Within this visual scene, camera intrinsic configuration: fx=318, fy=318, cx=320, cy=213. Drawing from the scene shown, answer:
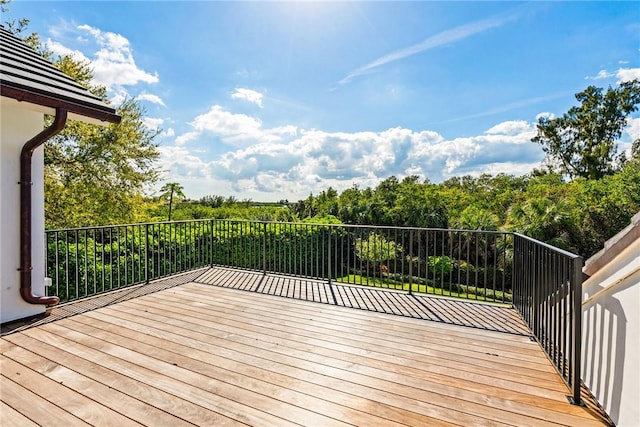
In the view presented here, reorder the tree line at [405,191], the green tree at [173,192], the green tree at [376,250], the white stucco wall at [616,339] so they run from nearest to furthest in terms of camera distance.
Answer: the white stucco wall at [616,339] < the green tree at [376,250] < the tree line at [405,191] < the green tree at [173,192]

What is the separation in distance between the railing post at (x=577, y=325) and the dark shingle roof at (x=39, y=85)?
4.59m

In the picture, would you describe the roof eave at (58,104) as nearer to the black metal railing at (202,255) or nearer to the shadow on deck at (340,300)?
the black metal railing at (202,255)

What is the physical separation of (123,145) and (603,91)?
2593 centimetres

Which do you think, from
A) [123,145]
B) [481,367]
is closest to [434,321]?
[481,367]

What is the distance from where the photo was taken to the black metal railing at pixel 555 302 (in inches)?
77.8

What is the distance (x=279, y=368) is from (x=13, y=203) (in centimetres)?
315

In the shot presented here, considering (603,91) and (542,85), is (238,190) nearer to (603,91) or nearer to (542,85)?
(542,85)

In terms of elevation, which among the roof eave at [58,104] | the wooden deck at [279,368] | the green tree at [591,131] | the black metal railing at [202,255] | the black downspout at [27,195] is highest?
the green tree at [591,131]

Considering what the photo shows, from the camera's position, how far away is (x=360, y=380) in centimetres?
224

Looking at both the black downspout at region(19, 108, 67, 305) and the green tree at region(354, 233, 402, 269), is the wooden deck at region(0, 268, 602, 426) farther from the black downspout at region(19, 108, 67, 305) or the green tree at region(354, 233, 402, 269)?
the green tree at region(354, 233, 402, 269)

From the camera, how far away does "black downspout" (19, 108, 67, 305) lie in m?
3.23

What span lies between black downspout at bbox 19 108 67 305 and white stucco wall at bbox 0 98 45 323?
0.04 m

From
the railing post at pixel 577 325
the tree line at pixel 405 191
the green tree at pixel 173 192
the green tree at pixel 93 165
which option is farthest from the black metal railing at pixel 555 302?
the green tree at pixel 173 192

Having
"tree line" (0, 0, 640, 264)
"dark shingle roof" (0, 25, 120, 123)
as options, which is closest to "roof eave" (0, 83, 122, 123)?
"dark shingle roof" (0, 25, 120, 123)
